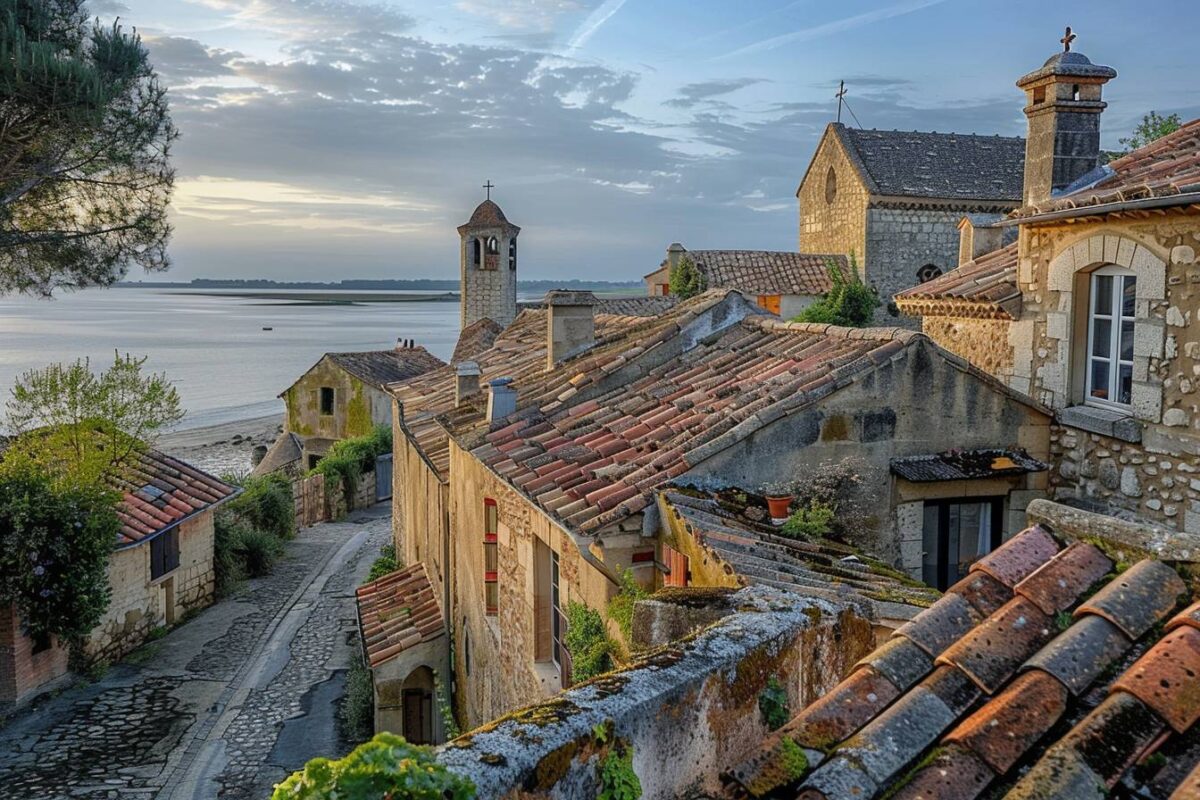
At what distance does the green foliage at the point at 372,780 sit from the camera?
1.91 meters

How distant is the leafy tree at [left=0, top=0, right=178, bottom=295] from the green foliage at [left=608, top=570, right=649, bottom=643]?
13.0 meters

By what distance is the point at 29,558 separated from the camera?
48.8 feet

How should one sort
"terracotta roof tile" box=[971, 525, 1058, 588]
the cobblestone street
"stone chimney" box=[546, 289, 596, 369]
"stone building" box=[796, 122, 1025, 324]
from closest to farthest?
"terracotta roof tile" box=[971, 525, 1058, 588] < the cobblestone street < "stone chimney" box=[546, 289, 596, 369] < "stone building" box=[796, 122, 1025, 324]

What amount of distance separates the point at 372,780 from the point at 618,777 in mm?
690

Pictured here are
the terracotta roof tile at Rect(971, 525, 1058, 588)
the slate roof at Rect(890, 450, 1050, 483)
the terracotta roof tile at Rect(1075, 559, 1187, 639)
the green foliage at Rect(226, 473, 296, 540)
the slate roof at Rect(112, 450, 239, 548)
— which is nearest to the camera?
the terracotta roof tile at Rect(1075, 559, 1187, 639)

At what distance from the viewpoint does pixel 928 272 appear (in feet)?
99.6

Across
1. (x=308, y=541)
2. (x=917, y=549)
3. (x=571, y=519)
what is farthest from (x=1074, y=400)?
(x=308, y=541)

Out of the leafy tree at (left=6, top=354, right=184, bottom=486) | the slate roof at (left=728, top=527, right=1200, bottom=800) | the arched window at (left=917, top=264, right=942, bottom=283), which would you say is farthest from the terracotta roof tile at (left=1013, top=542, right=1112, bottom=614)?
the arched window at (left=917, top=264, right=942, bottom=283)

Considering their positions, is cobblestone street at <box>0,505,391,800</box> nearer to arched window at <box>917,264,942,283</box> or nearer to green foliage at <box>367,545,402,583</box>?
green foliage at <box>367,545,402,583</box>

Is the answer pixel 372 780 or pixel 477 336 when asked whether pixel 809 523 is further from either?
pixel 477 336

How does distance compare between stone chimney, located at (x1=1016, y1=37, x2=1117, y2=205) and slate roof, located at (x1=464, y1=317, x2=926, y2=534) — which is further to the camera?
stone chimney, located at (x1=1016, y1=37, x2=1117, y2=205)

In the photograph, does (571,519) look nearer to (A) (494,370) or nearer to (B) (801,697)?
(B) (801,697)

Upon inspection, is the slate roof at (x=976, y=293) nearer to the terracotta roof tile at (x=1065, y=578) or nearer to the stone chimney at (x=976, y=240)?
the stone chimney at (x=976, y=240)

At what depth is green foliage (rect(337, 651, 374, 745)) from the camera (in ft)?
45.0
